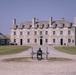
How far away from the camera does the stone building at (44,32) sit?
229 feet

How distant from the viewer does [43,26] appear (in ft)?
240

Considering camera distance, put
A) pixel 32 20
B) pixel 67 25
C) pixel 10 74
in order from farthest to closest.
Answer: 1. pixel 32 20
2. pixel 67 25
3. pixel 10 74

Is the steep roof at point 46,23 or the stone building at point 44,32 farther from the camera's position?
the steep roof at point 46,23

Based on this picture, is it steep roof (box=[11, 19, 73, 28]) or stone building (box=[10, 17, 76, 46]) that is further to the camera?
steep roof (box=[11, 19, 73, 28])

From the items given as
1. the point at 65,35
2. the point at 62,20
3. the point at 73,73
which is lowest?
the point at 73,73

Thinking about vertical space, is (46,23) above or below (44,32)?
above

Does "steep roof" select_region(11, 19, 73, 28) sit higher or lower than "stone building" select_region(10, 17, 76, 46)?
higher

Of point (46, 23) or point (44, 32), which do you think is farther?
point (46, 23)

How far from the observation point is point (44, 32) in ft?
238

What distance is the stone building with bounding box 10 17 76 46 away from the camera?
69688 millimetres

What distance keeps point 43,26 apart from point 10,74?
200 feet

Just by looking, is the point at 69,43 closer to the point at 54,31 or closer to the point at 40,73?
the point at 54,31

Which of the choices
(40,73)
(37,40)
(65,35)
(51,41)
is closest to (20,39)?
(37,40)

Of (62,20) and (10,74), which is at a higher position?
(62,20)
